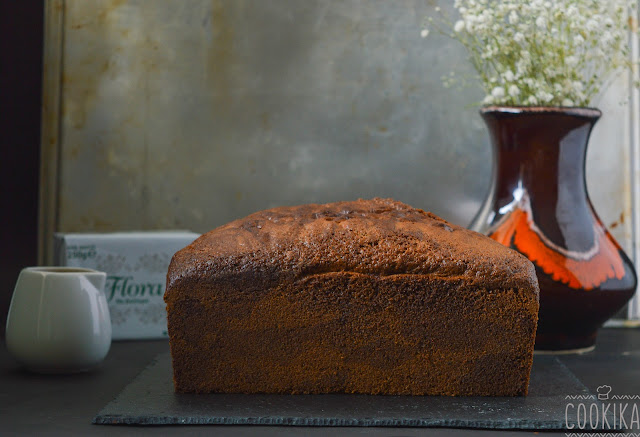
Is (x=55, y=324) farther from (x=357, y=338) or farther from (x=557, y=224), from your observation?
(x=557, y=224)

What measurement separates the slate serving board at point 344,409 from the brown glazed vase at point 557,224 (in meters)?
0.24

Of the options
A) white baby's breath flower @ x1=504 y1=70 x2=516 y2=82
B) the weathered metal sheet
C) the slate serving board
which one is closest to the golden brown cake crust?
the slate serving board

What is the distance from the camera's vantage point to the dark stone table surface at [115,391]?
90 centimetres

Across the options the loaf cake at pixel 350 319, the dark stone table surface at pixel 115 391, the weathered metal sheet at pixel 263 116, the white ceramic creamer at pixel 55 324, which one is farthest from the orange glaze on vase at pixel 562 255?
the white ceramic creamer at pixel 55 324

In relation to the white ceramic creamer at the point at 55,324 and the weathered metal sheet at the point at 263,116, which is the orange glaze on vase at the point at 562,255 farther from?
the white ceramic creamer at the point at 55,324

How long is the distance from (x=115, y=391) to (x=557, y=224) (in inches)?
32.1

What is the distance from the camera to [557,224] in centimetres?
135

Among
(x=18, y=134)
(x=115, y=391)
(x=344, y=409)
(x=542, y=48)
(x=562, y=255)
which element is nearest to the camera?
(x=344, y=409)

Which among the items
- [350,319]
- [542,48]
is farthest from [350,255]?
[542,48]

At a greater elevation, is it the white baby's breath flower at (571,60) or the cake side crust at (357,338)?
the white baby's breath flower at (571,60)

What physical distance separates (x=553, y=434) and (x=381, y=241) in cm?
35

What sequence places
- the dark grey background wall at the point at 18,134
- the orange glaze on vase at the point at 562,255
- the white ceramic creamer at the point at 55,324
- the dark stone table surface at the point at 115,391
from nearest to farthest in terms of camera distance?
the dark stone table surface at the point at 115,391
the white ceramic creamer at the point at 55,324
the orange glaze on vase at the point at 562,255
the dark grey background wall at the point at 18,134

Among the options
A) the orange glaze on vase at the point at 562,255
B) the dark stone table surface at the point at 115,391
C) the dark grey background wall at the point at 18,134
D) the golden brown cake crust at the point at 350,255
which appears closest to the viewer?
the dark stone table surface at the point at 115,391

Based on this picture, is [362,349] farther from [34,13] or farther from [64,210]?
[34,13]
